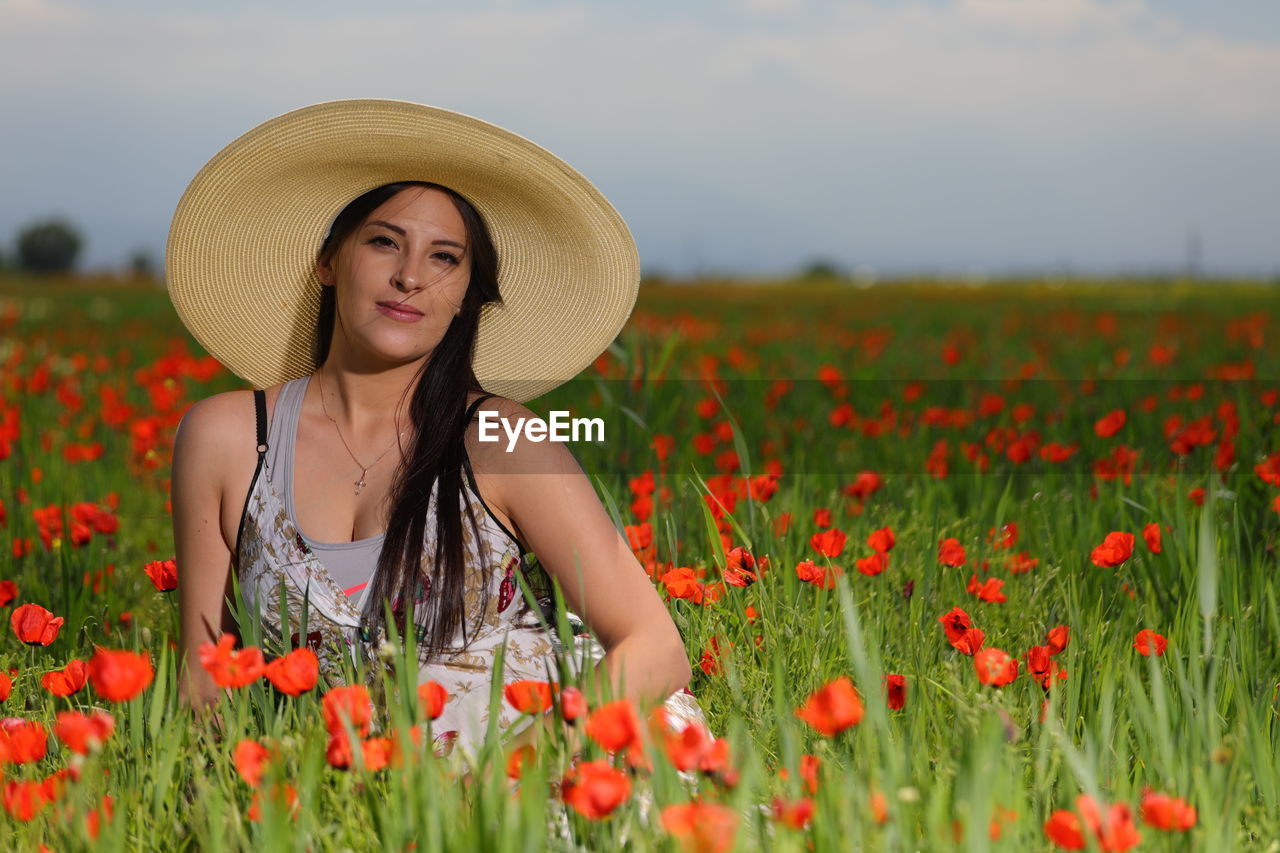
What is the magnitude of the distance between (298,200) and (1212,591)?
1911 mm

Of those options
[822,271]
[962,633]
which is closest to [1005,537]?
[962,633]

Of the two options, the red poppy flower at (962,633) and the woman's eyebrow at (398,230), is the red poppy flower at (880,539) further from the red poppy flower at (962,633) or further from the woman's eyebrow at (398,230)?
the woman's eyebrow at (398,230)

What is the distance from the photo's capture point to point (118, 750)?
6.21ft

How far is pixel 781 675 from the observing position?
169 centimetres

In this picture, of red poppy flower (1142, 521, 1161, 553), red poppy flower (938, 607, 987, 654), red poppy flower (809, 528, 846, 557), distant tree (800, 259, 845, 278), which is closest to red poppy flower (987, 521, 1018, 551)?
red poppy flower (1142, 521, 1161, 553)

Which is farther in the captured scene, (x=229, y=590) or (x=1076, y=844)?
(x=229, y=590)

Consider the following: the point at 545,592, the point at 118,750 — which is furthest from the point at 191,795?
the point at 545,592

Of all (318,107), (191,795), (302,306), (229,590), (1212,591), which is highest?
(318,107)

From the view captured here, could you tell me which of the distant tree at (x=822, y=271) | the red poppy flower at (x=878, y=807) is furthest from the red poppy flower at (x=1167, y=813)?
the distant tree at (x=822, y=271)

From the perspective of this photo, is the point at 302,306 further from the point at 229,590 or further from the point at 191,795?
the point at 191,795

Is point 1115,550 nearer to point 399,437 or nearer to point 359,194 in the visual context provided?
point 399,437

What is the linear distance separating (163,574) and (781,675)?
1400mm

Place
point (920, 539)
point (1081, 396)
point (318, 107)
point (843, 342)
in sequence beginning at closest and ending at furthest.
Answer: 1. point (318, 107)
2. point (920, 539)
3. point (1081, 396)
4. point (843, 342)

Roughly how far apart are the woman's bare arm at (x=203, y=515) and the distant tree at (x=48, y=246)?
85892mm
